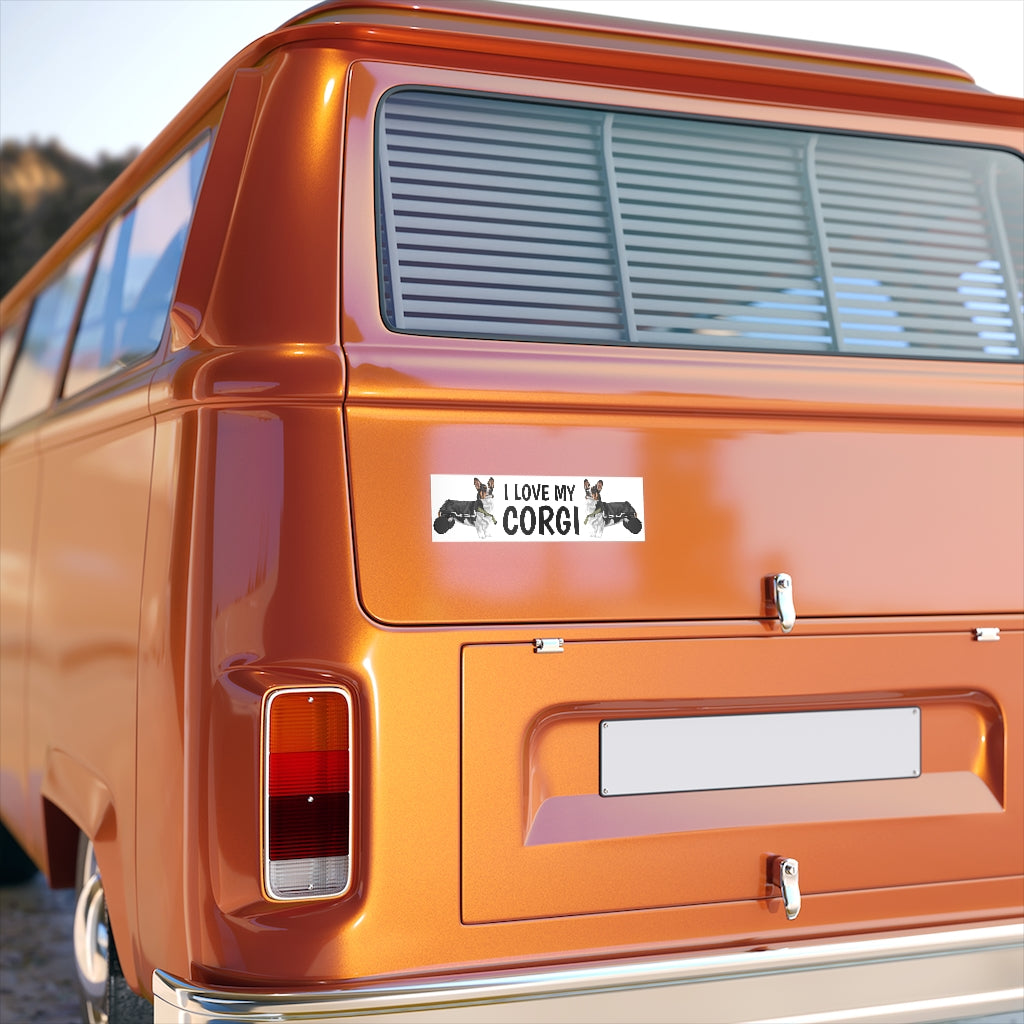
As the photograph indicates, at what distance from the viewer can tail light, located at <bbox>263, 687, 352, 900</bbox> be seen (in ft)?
6.45

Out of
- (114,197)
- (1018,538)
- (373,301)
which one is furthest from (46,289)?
(1018,538)

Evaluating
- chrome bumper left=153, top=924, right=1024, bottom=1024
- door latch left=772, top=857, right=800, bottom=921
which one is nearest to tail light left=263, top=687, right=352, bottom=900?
chrome bumper left=153, top=924, right=1024, bottom=1024

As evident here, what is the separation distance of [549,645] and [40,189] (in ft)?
116

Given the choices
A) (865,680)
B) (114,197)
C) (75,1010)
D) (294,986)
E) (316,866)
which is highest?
(114,197)

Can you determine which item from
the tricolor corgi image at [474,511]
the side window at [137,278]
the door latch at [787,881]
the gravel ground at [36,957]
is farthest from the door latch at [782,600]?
the gravel ground at [36,957]

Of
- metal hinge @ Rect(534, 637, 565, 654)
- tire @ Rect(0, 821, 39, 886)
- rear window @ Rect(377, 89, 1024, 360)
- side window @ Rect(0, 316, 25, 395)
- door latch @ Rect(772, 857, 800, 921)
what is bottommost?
tire @ Rect(0, 821, 39, 886)

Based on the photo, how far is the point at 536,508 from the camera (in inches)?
84.0

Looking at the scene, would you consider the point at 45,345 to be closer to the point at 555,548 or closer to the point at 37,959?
the point at 37,959

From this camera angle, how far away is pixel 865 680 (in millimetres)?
2336

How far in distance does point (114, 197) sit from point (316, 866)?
1978 mm

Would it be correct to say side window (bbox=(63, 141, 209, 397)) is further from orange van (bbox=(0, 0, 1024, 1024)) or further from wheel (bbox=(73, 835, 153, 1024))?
wheel (bbox=(73, 835, 153, 1024))

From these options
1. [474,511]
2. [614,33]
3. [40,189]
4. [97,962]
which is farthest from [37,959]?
[40,189]

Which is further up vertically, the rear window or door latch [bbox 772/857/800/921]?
the rear window

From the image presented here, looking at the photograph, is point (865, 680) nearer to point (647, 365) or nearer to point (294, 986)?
point (647, 365)
